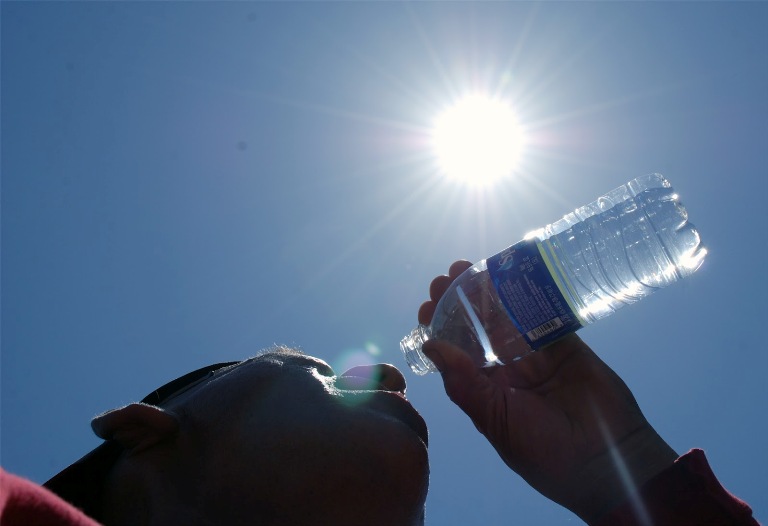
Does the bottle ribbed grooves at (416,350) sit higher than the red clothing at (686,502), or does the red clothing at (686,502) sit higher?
the bottle ribbed grooves at (416,350)

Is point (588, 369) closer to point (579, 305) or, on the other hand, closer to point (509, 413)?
point (509, 413)

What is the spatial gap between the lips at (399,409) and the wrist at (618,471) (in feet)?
2.60

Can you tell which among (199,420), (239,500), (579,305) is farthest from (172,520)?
(579,305)

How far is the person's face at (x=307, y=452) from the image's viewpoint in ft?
6.60

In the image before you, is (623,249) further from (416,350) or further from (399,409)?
(399,409)

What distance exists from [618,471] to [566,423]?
312 millimetres

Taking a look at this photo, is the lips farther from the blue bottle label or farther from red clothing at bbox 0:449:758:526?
red clothing at bbox 0:449:758:526

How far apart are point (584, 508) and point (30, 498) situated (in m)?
2.27

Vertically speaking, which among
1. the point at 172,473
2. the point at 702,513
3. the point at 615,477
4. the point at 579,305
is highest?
the point at 579,305

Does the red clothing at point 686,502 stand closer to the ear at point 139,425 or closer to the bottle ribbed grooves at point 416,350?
the bottle ribbed grooves at point 416,350

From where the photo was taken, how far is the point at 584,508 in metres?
2.54

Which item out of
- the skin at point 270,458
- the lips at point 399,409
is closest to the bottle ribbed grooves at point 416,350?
the lips at point 399,409

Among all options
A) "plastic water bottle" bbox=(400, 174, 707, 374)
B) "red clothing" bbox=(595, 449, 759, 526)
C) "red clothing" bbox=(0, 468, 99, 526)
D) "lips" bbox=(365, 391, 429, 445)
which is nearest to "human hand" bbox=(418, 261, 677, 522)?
"red clothing" bbox=(595, 449, 759, 526)

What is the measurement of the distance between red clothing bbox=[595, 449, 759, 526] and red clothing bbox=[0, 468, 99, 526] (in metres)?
1.98
